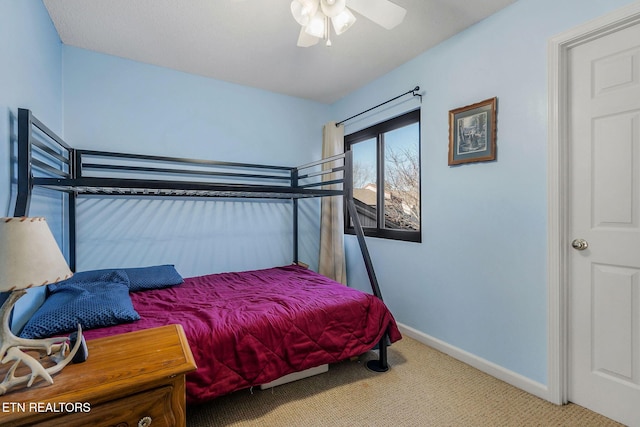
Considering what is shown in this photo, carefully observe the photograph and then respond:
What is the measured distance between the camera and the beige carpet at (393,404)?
1613 millimetres

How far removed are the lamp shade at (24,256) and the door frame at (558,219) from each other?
233cm

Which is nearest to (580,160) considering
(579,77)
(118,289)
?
(579,77)

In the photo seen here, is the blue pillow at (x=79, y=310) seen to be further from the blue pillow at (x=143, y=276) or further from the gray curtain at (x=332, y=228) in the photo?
the gray curtain at (x=332, y=228)

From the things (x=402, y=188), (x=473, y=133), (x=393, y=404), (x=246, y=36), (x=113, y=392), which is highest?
(x=246, y=36)

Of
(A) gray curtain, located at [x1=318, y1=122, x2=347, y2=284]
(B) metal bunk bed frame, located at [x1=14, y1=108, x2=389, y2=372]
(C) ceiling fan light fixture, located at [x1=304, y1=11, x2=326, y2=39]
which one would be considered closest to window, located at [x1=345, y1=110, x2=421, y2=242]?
(A) gray curtain, located at [x1=318, y1=122, x2=347, y2=284]

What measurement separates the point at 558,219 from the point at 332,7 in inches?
66.9

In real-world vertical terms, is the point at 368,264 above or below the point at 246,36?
below

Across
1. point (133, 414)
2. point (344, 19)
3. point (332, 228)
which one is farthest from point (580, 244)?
point (133, 414)

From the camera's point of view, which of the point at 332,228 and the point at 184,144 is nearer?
the point at 184,144

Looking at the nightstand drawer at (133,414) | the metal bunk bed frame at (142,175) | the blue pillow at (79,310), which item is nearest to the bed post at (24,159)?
the metal bunk bed frame at (142,175)

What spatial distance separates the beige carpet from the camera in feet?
5.29

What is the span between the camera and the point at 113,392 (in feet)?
3.06

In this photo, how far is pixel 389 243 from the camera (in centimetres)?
292

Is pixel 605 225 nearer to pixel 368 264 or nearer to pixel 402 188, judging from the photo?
pixel 368 264
